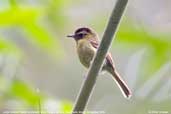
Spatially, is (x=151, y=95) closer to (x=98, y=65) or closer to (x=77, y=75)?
(x=98, y=65)

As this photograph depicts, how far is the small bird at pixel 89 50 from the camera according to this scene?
1.62m

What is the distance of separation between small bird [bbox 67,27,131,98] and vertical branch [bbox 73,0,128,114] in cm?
82

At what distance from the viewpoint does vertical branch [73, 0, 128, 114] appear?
0.68 meters

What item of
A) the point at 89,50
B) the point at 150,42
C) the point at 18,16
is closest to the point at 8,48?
the point at 18,16

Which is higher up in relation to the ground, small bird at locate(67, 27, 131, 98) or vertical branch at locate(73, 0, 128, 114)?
vertical branch at locate(73, 0, 128, 114)

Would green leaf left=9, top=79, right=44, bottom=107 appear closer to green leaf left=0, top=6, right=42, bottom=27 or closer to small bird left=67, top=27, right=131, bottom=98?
green leaf left=0, top=6, right=42, bottom=27

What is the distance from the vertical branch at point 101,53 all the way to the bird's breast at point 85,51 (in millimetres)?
857

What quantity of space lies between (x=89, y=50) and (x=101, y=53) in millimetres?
1050

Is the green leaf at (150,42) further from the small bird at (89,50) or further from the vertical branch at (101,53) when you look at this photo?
the small bird at (89,50)

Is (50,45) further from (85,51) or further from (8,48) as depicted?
(85,51)

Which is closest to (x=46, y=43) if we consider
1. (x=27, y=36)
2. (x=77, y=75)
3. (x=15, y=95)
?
(x=27, y=36)

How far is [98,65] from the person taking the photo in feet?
2.32

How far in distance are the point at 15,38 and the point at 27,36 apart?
72mm

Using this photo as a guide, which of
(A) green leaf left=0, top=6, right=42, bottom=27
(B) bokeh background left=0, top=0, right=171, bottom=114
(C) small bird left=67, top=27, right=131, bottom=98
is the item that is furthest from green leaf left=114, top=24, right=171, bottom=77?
(C) small bird left=67, top=27, right=131, bottom=98
